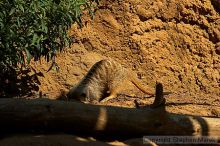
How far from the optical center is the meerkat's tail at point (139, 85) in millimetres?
9339

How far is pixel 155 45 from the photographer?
10.1 metres

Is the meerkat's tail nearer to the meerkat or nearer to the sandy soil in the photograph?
the meerkat

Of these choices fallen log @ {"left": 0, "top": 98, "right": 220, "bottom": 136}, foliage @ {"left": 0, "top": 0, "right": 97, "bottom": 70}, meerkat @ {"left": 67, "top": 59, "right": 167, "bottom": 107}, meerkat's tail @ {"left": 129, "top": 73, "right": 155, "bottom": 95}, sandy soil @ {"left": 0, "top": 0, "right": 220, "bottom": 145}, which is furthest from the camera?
sandy soil @ {"left": 0, "top": 0, "right": 220, "bottom": 145}

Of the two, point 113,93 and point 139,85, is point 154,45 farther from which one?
point 113,93

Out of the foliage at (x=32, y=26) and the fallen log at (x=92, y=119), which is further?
the foliage at (x=32, y=26)

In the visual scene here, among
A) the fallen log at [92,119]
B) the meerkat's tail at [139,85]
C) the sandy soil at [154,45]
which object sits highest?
the sandy soil at [154,45]

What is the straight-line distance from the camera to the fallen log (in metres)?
5.56

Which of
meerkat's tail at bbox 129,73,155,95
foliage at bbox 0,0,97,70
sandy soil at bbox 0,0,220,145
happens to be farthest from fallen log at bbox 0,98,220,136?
sandy soil at bbox 0,0,220,145

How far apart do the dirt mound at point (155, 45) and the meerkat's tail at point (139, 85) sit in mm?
179

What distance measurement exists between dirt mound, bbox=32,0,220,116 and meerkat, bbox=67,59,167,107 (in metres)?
Answer: 0.24

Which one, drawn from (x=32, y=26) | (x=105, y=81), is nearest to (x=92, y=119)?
(x=32, y=26)

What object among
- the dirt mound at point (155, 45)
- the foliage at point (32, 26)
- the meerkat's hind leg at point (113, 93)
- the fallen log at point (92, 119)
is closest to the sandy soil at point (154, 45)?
the dirt mound at point (155, 45)

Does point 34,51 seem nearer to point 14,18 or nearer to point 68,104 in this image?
point 14,18

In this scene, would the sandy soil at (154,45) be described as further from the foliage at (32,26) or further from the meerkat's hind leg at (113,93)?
the foliage at (32,26)
